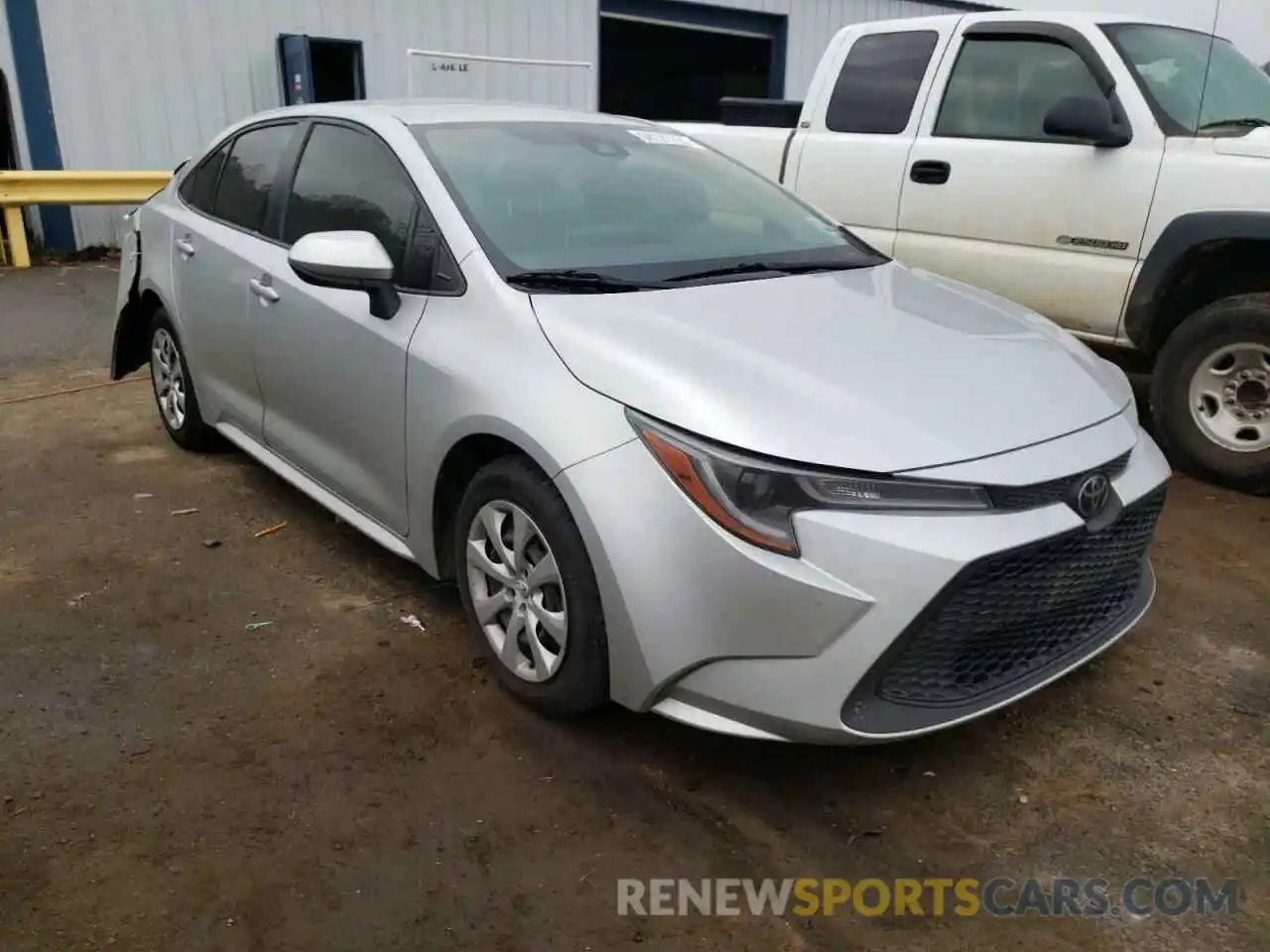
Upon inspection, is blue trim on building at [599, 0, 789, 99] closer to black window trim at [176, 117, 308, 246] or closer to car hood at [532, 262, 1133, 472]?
black window trim at [176, 117, 308, 246]

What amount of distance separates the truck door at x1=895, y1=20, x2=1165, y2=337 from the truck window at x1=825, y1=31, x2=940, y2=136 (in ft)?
0.50

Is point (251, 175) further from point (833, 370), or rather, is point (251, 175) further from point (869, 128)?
point (869, 128)

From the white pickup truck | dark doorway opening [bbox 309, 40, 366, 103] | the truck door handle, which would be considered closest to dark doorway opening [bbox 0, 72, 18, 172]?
dark doorway opening [bbox 309, 40, 366, 103]

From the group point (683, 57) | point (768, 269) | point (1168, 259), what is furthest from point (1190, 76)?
point (683, 57)

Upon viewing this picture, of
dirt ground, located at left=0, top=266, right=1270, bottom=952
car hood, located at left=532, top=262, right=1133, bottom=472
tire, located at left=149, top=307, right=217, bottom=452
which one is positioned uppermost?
car hood, located at left=532, top=262, right=1133, bottom=472

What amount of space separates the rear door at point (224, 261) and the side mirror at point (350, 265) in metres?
0.95

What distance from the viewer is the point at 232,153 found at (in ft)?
15.1

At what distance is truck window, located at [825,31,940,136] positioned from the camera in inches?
218

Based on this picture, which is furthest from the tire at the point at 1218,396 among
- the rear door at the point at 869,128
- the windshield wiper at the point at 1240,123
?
the rear door at the point at 869,128

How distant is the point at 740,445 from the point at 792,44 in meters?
14.9

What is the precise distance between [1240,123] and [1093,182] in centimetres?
76

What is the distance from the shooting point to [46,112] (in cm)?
1082

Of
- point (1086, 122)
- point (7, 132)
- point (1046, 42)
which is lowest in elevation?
point (7, 132)

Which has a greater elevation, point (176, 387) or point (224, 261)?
point (224, 261)
